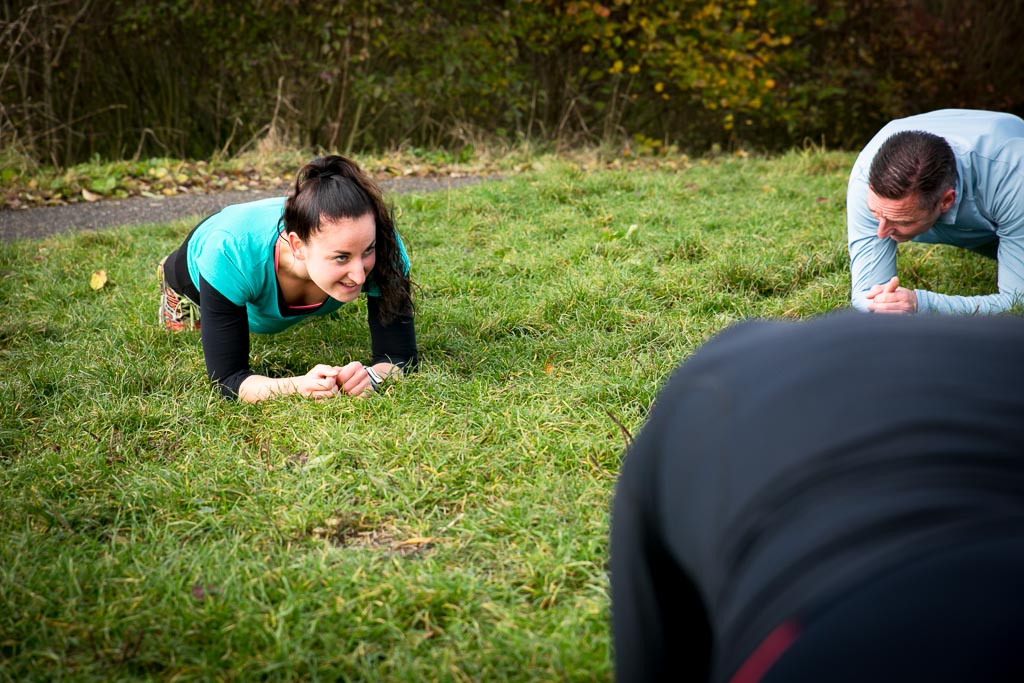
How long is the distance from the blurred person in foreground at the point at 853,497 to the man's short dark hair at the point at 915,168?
2.94m

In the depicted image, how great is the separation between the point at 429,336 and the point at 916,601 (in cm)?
335

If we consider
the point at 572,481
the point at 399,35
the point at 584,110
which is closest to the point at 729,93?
the point at 584,110

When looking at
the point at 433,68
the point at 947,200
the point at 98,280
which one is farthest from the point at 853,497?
the point at 433,68

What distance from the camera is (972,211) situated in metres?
3.86

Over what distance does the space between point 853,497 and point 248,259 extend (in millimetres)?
2854

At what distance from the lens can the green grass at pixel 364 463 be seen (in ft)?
6.43

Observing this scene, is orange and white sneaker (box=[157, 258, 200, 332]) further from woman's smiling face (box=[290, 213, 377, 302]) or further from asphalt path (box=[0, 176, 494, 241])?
asphalt path (box=[0, 176, 494, 241])

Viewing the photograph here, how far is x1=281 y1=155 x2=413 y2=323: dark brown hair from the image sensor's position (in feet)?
10.0

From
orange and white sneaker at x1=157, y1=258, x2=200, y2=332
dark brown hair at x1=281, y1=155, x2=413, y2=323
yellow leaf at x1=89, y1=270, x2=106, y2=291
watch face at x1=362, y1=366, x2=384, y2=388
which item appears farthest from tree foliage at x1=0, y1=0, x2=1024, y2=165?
watch face at x1=362, y1=366, x2=384, y2=388

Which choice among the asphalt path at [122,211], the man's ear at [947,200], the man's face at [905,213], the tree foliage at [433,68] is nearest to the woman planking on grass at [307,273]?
the man's face at [905,213]

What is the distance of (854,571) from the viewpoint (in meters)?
0.78

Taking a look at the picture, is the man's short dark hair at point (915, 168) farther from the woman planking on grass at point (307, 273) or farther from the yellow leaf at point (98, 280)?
the yellow leaf at point (98, 280)

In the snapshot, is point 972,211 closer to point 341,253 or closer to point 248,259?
point 341,253

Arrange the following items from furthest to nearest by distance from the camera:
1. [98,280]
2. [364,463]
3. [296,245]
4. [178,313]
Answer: [98,280], [178,313], [296,245], [364,463]
